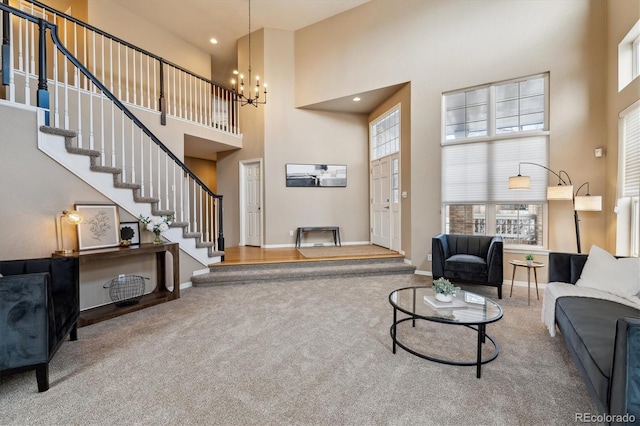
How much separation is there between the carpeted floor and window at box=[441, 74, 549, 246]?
1.81 metres

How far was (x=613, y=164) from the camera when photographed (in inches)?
150

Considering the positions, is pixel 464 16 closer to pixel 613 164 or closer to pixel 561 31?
pixel 561 31

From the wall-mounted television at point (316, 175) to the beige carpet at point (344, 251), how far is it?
4.94 feet

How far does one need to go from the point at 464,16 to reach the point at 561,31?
141 cm

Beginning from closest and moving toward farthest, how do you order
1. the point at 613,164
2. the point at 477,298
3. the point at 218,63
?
1. the point at 477,298
2. the point at 613,164
3. the point at 218,63

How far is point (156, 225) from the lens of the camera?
12.7 ft

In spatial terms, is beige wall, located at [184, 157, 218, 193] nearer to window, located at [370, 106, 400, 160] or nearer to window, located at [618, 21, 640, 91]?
window, located at [370, 106, 400, 160]

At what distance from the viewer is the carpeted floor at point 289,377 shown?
1.73m

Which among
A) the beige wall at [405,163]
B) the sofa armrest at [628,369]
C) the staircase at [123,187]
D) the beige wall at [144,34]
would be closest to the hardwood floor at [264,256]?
the staircase at [123,187]

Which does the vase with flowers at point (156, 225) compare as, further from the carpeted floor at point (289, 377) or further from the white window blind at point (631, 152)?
the white window blind at point (631, 152)

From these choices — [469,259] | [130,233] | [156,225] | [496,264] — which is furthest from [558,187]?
[130,233]

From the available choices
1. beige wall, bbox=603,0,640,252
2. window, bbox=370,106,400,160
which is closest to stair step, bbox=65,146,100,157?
window, bbox=370,106,400,160

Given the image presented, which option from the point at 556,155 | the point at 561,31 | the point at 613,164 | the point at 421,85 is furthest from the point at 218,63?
the point at 613,164

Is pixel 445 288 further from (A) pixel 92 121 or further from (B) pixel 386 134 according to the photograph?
(A) pixel 92 121
